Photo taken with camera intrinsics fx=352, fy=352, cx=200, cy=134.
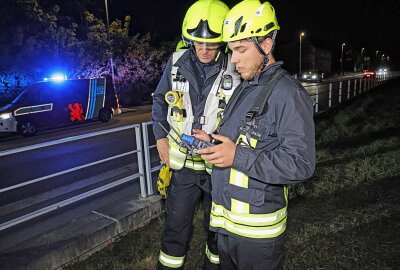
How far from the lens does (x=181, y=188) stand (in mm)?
2756

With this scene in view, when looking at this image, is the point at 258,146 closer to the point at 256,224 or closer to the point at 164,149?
the point at 256,224

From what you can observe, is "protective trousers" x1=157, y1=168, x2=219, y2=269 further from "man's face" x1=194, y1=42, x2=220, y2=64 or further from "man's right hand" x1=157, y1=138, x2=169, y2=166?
"man's face" x1=194, y1=42, x2=220, y2=64

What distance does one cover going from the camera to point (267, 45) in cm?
192

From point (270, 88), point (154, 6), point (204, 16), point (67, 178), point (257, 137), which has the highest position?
point (154, 6)

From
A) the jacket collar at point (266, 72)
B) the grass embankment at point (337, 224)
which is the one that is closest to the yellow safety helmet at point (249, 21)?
the jacket collar at point (266, 72)

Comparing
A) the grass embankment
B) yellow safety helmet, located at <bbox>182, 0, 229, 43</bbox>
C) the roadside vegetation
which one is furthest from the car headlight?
yellow safety helmet, located at <bbox>182, 0, 229, 43</bbox>

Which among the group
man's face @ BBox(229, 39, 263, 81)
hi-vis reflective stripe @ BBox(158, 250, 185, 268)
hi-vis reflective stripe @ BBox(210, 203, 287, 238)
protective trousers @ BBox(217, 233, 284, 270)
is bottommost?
hi-vis reflective stripe @ BBox(158, 250, 185, 268)

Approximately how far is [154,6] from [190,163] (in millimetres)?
33457

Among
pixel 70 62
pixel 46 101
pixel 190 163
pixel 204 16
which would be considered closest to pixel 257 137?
pixel 190 163

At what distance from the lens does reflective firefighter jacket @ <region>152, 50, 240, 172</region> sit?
2.58 meters

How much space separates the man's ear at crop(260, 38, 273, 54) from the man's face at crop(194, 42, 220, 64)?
0.77 metres

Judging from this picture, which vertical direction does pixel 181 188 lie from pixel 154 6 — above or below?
below

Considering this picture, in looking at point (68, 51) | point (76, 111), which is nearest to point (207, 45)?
point (76, 111)

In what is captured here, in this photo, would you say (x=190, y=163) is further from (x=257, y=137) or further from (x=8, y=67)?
(x=8, y=67)
